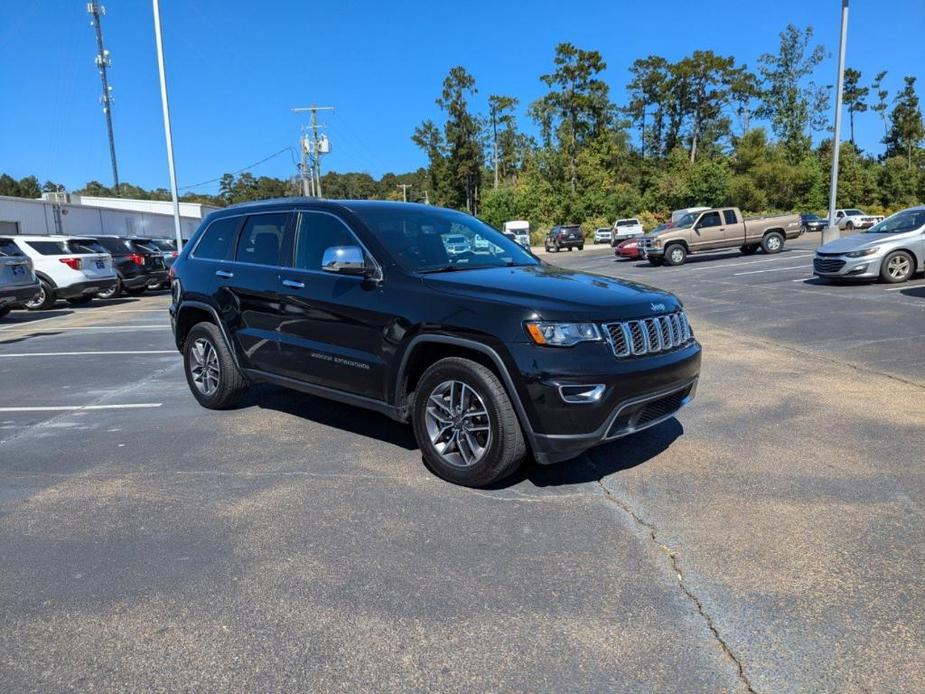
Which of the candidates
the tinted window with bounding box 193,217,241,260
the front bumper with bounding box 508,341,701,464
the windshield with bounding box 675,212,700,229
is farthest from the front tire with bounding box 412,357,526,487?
the windshield with bounding box 675,212,700,229

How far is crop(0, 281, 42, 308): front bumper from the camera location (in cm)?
1313

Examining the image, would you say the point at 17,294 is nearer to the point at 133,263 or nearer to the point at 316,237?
the point at 133,263

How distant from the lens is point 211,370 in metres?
6.18

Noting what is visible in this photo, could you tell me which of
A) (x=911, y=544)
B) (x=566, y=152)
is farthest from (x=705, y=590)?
(x=566, y=152)

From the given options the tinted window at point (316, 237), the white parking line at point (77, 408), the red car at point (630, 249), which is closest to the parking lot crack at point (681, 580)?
the tinted window at point (316, 237)

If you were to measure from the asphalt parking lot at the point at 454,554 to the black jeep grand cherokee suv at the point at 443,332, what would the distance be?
0.43 m

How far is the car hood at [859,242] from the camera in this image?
47.3 feet

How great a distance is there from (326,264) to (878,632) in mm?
3546

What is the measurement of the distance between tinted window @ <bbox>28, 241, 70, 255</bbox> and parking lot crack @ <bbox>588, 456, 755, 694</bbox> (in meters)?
15.5

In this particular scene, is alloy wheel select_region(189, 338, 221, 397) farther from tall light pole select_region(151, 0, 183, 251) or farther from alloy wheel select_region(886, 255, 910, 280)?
tall light pole select_region(151, 0, 183, 251)

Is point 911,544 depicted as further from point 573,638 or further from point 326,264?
point 326,264

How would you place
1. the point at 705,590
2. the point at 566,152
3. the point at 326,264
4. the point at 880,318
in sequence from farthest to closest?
the point at 566,152 → the point at 880,318 → the point at 326,264 → the point at 705,590

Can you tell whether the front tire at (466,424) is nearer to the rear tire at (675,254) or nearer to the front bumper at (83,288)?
the front bumper at (83,288)

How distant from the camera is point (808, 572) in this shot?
10.5 ft
